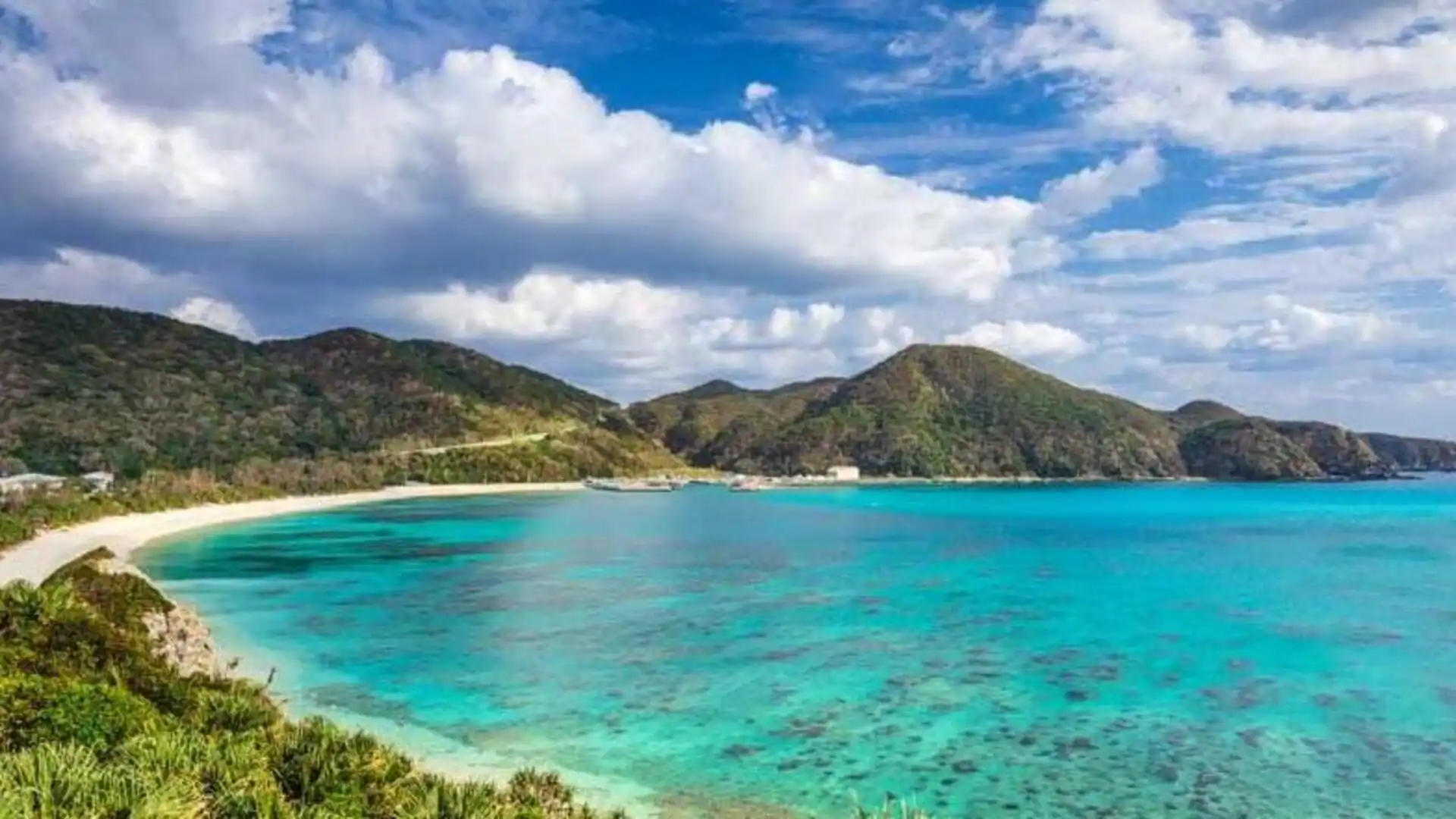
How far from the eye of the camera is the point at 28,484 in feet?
291

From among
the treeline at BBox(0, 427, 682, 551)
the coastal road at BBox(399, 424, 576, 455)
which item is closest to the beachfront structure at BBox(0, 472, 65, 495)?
the treeline at BBox(0, 427, 682, 551)

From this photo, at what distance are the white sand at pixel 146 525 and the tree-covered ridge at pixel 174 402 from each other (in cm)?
1846

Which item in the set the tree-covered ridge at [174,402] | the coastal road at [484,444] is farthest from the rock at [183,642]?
the coastal road at [484,444]

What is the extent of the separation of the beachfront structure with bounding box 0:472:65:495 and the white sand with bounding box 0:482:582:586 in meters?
8.09

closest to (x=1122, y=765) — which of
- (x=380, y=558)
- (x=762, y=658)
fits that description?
(x=762, y=658)

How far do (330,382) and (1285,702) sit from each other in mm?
189123

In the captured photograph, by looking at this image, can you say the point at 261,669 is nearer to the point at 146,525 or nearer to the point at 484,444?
the point at 146,525

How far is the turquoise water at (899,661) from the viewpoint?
21.2 metres

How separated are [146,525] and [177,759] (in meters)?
78.9

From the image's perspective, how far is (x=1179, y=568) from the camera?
62.4 metres

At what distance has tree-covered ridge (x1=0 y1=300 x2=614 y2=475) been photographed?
398 feet

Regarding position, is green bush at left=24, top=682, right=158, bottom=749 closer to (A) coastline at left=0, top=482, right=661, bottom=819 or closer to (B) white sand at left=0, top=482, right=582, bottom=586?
(A) coastline at left=0, top=482, right=661, bottom=819

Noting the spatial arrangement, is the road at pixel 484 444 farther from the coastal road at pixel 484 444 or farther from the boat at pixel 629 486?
the boat at pixel 629 486

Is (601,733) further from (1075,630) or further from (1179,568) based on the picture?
(1179,568)
